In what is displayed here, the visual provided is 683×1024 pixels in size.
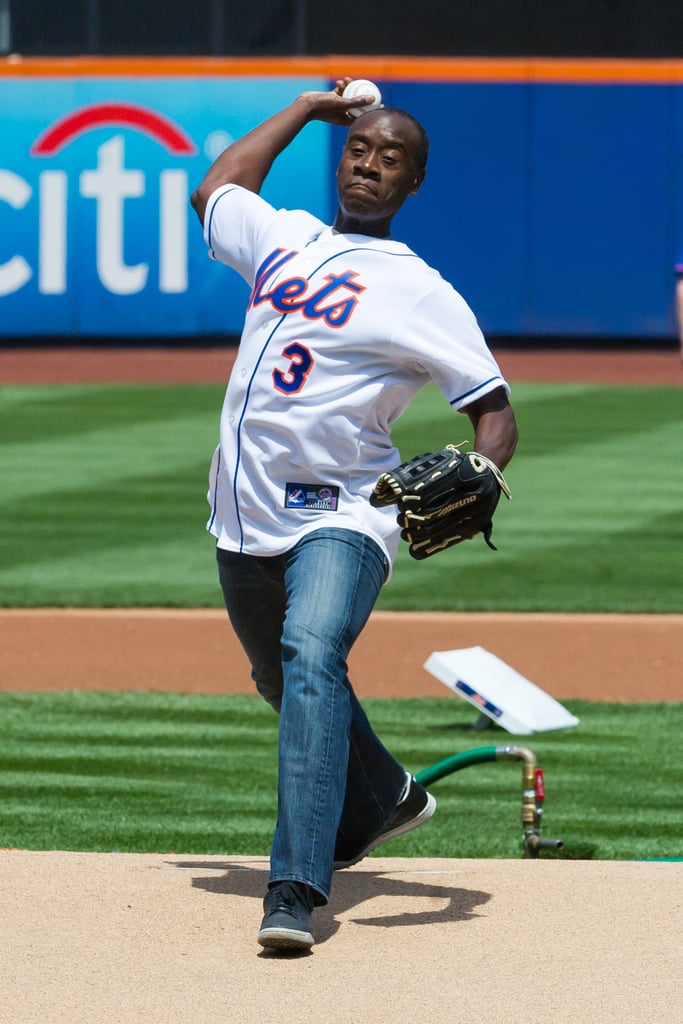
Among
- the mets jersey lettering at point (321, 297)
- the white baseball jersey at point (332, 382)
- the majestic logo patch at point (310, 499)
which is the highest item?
the mets jersey lettering at point (321, 297)

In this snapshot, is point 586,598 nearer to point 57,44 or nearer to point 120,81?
point 120,81

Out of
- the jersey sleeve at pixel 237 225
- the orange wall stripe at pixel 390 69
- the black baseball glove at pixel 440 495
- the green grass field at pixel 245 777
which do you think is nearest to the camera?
the black baseball glove at pixel 440 495

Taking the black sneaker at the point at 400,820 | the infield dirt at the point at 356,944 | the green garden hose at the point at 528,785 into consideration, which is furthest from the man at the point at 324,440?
the green garden hose at the point at 528,785

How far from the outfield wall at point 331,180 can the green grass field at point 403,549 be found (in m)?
2.45

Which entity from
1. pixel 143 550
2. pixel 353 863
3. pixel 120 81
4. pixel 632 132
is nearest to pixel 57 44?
pixel 120 81

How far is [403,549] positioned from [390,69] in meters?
9.76

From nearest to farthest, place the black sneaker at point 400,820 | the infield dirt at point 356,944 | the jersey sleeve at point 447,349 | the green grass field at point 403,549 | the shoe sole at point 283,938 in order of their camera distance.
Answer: the infield dirt at point 356,944
the shoe sole at point 283,938
the jersey sleeve at point 447,349
the black sneaker at point 400,820
the green grass field at point 403,549

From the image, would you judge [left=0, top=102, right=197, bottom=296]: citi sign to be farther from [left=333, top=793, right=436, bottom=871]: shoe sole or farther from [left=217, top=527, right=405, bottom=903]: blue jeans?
[left=217, top=527, right=405, bottom=903]: blue jeans

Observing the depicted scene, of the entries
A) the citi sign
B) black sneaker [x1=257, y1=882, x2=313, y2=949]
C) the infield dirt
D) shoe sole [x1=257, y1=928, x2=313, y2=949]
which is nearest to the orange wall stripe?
the citi sign

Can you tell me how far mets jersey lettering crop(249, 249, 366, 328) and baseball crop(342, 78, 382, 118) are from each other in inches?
23.8

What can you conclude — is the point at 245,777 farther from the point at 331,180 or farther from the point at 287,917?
the point at 331,180

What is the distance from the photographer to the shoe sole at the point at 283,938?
3938 mm

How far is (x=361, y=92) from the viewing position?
478cm

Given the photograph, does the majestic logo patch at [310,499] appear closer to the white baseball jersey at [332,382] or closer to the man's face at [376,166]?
the white baseball jersey at [332,382]
